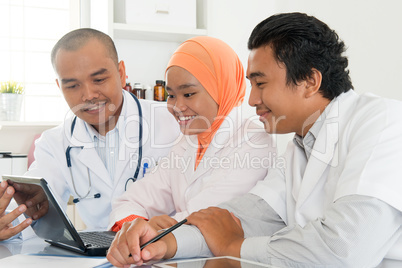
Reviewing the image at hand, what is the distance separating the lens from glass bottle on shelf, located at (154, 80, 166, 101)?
2.63 meters

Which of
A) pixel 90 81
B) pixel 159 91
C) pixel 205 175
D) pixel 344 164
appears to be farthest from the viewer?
pixel 159 91

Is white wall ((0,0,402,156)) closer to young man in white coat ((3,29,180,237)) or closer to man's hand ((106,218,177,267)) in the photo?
young man in white coat ((3,29,180,237))

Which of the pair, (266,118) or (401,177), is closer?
(401,177)

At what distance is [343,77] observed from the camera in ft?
4.00

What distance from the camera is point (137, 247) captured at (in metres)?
0.89

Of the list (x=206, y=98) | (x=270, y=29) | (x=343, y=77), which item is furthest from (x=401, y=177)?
(x=206, y=98)

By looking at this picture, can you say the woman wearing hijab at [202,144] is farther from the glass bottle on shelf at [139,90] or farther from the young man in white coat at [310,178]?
the glass bottle on shelf at [139,90]

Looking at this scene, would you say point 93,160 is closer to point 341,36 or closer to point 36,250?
point 36,250

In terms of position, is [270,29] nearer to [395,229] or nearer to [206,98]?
[206,98]

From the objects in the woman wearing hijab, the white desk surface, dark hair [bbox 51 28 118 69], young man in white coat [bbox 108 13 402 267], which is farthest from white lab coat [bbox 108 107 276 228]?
dark hair [bbox 51 28 118 69]

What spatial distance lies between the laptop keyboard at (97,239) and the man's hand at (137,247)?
126 mm

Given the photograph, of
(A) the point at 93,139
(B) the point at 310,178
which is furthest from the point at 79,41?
(B) the point at 310,178

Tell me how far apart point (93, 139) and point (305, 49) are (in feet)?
3.18

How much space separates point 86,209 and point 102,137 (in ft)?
0.96
